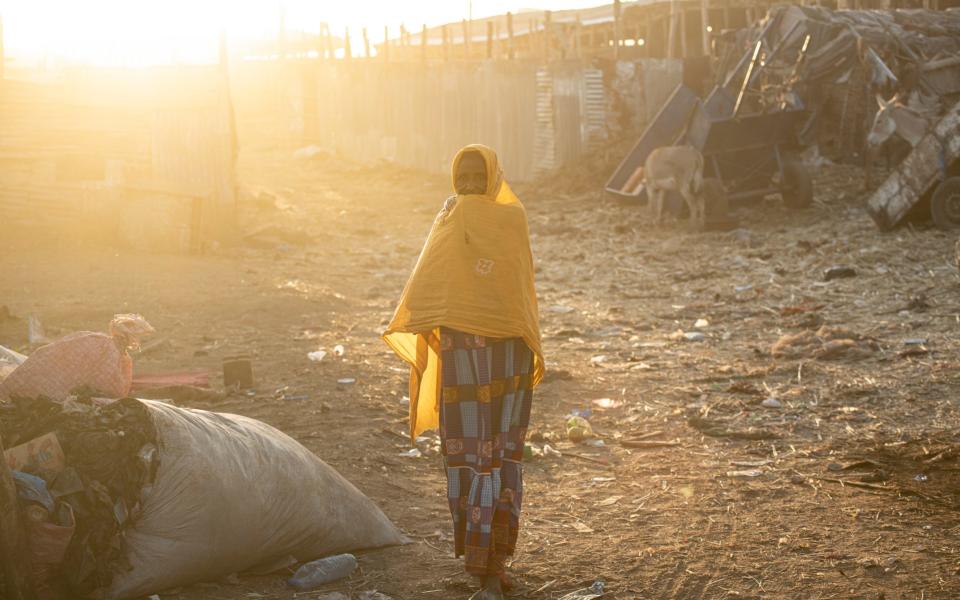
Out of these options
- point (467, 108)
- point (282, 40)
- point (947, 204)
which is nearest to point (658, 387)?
point (947, 204)

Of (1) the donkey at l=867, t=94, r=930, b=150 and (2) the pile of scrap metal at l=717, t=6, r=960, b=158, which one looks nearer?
(1) the donkey at l=867, t=94, r=930, b=150

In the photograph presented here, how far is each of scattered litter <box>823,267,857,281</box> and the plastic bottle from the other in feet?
23.7

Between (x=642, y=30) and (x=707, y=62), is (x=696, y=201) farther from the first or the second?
(x=642, y=30)

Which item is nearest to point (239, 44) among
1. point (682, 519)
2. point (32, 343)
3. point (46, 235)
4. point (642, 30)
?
point (642, 30)

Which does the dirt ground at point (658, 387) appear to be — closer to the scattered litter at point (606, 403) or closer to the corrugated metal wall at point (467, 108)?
→ the scattered litter at point (606, 403)

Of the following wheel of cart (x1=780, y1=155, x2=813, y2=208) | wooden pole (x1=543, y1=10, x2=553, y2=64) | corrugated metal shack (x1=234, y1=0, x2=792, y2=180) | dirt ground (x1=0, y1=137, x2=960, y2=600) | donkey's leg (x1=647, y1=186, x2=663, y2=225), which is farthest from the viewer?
wooden pole (x1=543, y1=10, x2=553, y2=64)

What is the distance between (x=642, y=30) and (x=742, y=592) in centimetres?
2267

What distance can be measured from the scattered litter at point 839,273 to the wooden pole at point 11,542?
27.3 ft

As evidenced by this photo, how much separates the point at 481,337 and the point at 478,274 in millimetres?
219

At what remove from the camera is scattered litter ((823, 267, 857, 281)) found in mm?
10141

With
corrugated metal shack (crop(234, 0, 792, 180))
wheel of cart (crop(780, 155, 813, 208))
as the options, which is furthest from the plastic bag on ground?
corrugated metal shack (crop(234, 0, 792, 180))

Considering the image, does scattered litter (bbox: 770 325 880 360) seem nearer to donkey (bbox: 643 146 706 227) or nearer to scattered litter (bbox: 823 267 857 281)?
scattered litter (bbox: 823 267 857 281)

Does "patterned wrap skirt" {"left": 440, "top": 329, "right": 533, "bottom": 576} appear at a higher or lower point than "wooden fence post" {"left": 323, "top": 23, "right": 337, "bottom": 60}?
lower

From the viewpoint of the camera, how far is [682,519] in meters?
4.64
